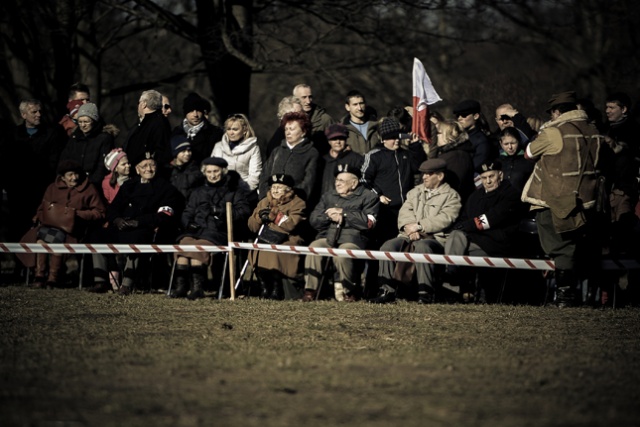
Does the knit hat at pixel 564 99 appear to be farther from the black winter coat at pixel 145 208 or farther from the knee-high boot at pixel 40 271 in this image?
the knee-high boot at pixel 40 271

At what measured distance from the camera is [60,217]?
44.2 ft

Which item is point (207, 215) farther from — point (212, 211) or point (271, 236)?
point (271, 236)

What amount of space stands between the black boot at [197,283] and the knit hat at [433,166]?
2824 millimetres

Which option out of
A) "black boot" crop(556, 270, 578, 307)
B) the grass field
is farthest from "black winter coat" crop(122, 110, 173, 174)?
"black boot" crop(556, 270, 578, 307)

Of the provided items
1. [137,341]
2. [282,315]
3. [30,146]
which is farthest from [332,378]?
[30,146]

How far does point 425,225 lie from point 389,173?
1.03 meters

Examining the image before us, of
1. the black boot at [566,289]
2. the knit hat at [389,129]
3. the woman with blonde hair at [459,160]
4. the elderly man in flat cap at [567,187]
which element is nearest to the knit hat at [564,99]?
the elderly man in flat cap at [567,187]

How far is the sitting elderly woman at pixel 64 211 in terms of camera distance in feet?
44.2

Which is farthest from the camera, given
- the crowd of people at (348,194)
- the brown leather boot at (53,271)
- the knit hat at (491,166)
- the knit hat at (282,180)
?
the brown leather boot at (53,271)

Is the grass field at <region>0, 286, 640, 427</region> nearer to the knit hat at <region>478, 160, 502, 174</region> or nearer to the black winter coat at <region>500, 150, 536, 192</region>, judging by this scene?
the knit hat at <region>478, 160, 502, 174</region>

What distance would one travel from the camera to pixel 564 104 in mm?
11641

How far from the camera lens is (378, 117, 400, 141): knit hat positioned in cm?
1315

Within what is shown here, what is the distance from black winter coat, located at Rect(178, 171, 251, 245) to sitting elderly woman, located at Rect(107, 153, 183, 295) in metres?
0.24

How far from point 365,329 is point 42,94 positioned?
12.5 m
